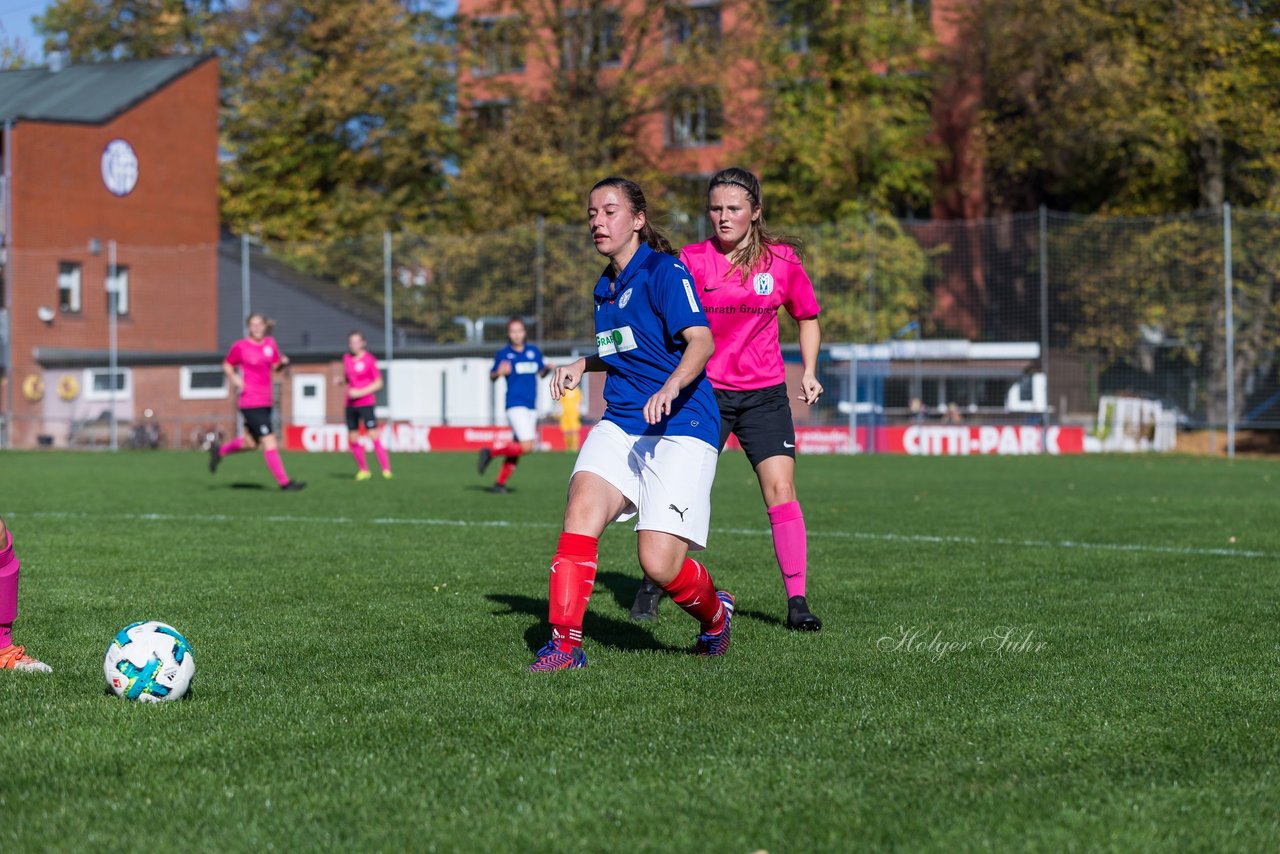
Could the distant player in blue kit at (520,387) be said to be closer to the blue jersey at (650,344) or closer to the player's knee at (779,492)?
the player's knee at (779,492)

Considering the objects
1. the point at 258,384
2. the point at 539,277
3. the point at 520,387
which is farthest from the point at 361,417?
the point at 539,277

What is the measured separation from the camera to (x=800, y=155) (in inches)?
1528

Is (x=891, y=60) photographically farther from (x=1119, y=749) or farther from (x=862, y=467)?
(x=1119, y=749)

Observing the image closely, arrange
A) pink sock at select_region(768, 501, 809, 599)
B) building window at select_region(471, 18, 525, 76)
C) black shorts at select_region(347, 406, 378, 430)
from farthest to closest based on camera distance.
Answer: building window at select_region(471, 18, 525, 76) → black shorts at select_region(347, 406, 378, 430) → pink sock at select_region(768, 501, 809, 599)

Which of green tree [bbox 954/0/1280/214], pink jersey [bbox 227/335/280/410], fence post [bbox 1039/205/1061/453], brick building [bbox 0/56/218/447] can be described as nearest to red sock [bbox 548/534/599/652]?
pink jersey [bbox 227/335/280/410]

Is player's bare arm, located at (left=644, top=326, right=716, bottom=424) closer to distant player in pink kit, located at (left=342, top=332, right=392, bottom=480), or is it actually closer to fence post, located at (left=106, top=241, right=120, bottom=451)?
distant player in pink kit, located at (left=342, top=332, right=392, bottom=480)

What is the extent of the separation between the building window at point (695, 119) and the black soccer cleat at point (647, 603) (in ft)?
114

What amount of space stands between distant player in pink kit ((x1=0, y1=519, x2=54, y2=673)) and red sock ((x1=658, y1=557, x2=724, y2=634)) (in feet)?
7.39

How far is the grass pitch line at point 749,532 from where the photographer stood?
985 cm

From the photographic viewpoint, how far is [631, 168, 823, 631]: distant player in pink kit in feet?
22.3

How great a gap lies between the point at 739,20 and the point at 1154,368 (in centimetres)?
1673

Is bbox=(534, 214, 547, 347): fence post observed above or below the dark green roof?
below

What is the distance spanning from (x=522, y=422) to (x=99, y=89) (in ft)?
91.3

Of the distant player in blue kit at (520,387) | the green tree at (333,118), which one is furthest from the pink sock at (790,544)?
the green tree at (333,118)
